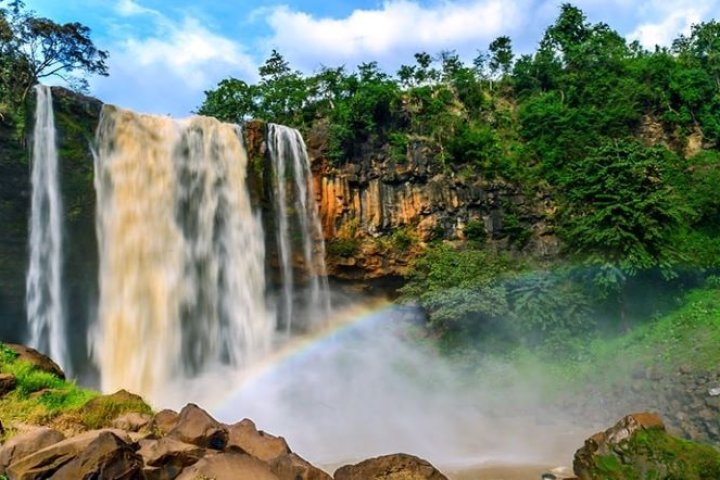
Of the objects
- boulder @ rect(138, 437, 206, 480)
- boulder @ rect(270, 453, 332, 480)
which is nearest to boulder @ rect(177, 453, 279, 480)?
boulder @ rect(138, 437, 206, 480)

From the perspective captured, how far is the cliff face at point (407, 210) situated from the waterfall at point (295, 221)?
25.8 inches

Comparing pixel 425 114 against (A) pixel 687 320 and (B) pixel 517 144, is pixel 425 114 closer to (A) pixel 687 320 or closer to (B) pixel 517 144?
(B) pixel 517 144

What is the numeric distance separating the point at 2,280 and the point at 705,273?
29.2 metres

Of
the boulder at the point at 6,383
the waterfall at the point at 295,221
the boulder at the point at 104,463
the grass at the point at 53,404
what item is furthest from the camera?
the waterfall at the point at 295,221

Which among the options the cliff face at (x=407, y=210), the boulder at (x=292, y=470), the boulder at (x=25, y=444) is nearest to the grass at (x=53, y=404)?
the boulder at (x=25, y=444)

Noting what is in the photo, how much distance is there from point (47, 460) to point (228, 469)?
2346 millimetres

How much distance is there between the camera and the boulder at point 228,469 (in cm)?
781

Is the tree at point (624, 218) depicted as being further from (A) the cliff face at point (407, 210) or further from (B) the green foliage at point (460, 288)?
(A) the cliff face at point (407, 210)

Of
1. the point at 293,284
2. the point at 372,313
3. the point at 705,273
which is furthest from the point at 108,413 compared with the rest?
the point at 705,273

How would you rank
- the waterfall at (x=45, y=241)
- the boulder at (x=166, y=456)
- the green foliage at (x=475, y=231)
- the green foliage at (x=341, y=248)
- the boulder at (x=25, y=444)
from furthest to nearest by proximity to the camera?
1. the green foliage at (x=475, y=231)
2. the green foliage at (x=341, y=248)
3. the waterfall at (x=45, y=241)
4. the boulder at (x=166, y=456)
5. the boulder at (x=25, y=444)

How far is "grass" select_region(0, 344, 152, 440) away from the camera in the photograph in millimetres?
10086

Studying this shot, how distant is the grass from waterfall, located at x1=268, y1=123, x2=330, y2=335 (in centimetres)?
1470

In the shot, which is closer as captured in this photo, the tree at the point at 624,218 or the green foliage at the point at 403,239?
the tree at the point at 624,218

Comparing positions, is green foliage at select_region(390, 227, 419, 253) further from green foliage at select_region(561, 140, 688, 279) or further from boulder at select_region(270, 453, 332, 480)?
boulder at select_region(270, 453, 332, 480)
